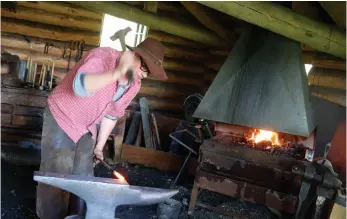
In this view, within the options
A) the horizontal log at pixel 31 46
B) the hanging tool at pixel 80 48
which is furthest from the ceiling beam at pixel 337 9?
the horizontal log at pixel 31 46

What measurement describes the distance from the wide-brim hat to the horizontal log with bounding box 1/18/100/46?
416 centimetres

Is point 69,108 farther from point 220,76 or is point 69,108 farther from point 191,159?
point 191,159

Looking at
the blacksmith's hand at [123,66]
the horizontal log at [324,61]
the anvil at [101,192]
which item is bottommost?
the anvil at [101,192]

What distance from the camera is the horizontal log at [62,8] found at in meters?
6.25

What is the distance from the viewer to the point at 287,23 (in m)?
3.73

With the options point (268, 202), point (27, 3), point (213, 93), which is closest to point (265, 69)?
point (213, 93)

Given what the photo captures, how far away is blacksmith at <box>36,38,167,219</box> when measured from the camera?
8.70 ft

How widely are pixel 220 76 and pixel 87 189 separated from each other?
10.1 ft

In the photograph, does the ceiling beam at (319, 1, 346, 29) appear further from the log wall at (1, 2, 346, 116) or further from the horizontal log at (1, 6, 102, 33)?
the horizontal log at (1, 6, 102, 33)

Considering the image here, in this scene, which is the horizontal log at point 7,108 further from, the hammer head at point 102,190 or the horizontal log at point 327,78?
the horizontal log at point 327,78

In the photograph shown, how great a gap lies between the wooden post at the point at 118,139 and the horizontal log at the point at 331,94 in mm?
3279

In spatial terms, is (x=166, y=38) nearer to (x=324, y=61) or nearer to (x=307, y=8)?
(x=324, y=61)

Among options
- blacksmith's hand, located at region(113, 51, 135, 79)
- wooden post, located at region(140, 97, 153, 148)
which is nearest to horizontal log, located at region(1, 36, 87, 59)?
wooden post, located at region(140, 97, 153, 148)

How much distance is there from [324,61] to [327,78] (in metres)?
0.28
